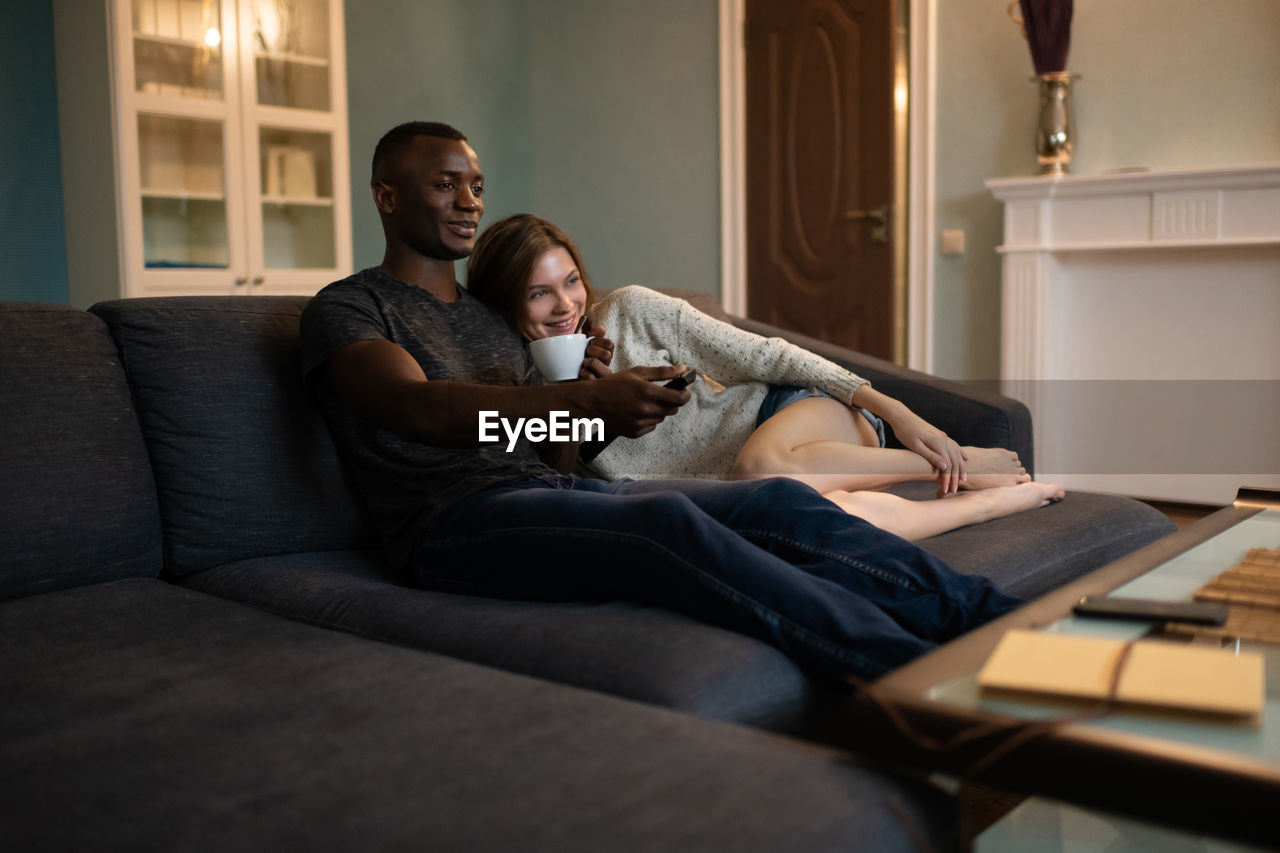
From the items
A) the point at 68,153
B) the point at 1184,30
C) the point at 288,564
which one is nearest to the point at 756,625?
the point at 288,564

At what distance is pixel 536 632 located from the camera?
4.16 feet

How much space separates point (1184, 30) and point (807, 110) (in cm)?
140

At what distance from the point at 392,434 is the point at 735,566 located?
0.61m

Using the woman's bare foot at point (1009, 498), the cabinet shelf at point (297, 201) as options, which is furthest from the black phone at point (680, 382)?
the cabinet shelf at point (297, 201)

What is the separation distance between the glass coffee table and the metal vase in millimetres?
3150

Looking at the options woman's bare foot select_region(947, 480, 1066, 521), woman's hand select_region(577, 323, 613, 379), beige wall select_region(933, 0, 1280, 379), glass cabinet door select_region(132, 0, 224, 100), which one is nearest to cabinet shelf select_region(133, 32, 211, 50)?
glass cabinet door select_region(132, 0, 224, 100)

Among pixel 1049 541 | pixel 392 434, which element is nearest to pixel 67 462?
pixel 392 434

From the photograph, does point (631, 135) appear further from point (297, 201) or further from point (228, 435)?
point (228, 435)

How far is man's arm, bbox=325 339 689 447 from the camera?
139cm

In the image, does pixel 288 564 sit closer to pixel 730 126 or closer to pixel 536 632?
pixel 536 632

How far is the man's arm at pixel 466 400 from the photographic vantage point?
1389 mm

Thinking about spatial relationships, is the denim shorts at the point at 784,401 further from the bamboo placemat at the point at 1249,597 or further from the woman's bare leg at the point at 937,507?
the bamboo placemat at the point at 1249,597

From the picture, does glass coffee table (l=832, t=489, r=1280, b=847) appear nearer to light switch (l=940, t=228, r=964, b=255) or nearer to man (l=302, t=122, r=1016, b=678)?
man (l=302, t=122, r=1016, b=678)

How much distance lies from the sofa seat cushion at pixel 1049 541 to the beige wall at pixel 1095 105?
2.13 m
